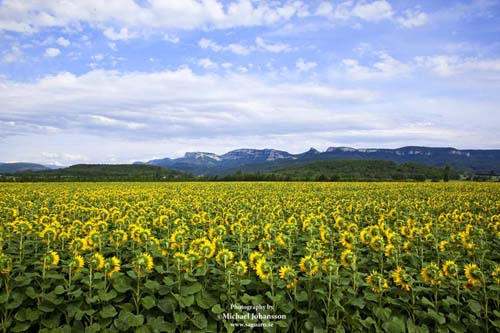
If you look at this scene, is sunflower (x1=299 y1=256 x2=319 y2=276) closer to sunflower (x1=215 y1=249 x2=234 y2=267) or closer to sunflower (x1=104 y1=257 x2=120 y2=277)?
sunflower (x1=215 y1=249 x2=234 y2=267)

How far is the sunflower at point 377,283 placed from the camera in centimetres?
513

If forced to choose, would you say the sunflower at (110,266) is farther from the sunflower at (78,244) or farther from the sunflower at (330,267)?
the sunflower at (330,267)

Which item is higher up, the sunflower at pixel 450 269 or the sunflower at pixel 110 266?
the sunflower at pixel 110 266

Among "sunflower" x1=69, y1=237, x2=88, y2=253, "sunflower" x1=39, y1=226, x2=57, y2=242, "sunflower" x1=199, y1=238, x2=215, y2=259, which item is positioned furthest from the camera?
"sunflower" x1=39, y1=226, x2=57, y2=242

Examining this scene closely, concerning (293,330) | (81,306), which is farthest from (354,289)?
(81,306)

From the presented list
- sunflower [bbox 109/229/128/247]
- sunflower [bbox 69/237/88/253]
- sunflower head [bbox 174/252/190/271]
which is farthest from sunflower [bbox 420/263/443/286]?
sunflower [bbox 69/237/88/253]

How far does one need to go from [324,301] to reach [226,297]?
137cm

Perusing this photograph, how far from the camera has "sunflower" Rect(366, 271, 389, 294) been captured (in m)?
5.13

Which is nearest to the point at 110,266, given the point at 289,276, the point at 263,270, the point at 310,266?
the point at 263,270

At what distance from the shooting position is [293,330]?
→ 16.8 feet

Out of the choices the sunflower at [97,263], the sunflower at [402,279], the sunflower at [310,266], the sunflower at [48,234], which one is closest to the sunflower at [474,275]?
the sunflower at [402,279]

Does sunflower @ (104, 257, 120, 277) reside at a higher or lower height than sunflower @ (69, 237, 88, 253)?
lower

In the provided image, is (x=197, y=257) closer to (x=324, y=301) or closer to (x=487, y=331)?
(x=324, y=301)

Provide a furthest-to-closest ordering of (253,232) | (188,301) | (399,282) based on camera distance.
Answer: (253,232), (399,282), (188,301)
